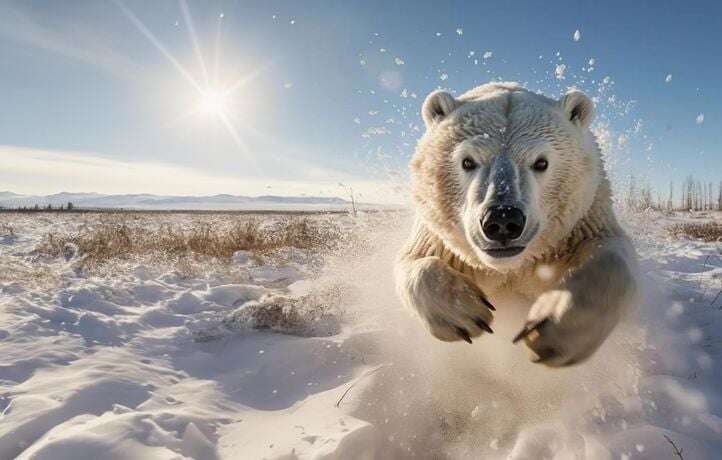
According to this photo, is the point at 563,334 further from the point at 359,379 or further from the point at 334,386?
the point at 334,386

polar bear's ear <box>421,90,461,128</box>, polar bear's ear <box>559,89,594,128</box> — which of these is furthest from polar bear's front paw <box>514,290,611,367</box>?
polar bear's ear <box>421,90,461,128</box>

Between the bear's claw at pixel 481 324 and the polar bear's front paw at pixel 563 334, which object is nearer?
the polar bear's front paw at pixel 563 334

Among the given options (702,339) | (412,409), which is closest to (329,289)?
(412,409)

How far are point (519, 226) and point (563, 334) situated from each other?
572 millimetres

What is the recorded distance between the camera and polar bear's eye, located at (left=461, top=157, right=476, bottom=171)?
2.79 m

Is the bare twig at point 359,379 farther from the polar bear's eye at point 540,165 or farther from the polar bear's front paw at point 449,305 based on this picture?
the polar bear's eye at point 540,165

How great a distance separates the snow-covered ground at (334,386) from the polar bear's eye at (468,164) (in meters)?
0.99

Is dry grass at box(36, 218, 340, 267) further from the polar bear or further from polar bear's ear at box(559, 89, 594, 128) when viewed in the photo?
polar bear's ear at box(559, 89, 594, 128)

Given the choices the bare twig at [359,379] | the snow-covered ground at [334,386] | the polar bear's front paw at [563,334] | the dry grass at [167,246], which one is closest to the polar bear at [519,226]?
the polar bear's front paw at [563,334]

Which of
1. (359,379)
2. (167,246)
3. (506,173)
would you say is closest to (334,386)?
(359,379)

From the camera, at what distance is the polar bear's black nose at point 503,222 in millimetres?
2307

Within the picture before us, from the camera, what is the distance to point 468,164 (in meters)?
2.80

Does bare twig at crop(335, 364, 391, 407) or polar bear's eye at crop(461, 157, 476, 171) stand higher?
polar bear's eye at crop(461, 157, 476, 171)

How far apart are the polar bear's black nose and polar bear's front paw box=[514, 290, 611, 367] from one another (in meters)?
0.41
